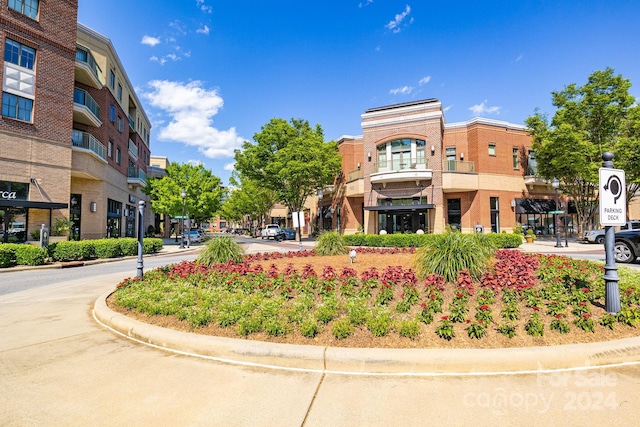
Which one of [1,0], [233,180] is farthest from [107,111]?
[233,180]

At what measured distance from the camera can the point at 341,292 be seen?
6.48m

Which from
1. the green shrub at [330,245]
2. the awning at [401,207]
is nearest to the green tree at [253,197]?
the awning at [401,207]

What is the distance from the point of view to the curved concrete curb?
12.3 ft

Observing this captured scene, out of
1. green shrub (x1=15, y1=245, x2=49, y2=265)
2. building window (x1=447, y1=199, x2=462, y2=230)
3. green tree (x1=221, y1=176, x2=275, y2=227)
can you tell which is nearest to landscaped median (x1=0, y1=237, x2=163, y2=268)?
green shrub (x1=15, y1=245, x2=49, y2=265)

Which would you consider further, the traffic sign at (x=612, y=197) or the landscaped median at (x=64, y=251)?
the landscaped median at (x=64, y=251)

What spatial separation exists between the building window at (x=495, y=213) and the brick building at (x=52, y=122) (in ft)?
112

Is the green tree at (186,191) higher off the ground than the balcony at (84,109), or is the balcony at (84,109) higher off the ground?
the balcony at (84,109)

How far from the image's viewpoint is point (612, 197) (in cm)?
564

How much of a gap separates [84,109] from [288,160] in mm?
16736

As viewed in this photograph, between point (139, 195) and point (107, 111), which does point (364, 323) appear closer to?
point (107, 111)

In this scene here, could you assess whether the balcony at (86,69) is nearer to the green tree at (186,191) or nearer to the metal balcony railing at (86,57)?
the metal balcony railing at (86,57)

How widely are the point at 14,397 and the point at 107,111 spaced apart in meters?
29.1

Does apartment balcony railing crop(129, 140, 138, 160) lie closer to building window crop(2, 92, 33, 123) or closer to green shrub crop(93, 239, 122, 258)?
building window crop(2, 92, 33, 123)

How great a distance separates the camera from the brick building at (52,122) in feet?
61.5
